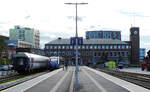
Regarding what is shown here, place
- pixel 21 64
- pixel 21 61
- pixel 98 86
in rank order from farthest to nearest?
pixel 21 61 → pixel 21 64 → pixel 98 86

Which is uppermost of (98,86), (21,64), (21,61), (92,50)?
(92,50)

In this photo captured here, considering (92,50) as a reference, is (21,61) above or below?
below

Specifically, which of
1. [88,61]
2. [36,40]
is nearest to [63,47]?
[88,61]

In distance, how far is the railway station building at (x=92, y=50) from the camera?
412ft

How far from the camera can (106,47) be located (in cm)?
12725

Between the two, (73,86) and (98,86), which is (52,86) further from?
(98,86)

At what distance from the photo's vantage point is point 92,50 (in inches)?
5000

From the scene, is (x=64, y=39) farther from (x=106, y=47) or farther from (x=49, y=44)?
(x=106, y=47)

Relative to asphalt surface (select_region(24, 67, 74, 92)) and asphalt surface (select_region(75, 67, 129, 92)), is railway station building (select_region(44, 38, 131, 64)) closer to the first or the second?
asphalt surface (select_region(75, 67, 129, 92))

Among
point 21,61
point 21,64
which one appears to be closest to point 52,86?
point 21,64

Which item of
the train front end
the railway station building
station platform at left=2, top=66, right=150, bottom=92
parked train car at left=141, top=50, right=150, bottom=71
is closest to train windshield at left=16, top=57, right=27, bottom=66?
the train front end

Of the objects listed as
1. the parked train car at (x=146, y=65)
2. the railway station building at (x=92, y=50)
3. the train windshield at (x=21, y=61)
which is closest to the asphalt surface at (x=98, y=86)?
the train windshield at (x=21, y=61)

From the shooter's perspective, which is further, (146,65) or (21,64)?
(146,65)

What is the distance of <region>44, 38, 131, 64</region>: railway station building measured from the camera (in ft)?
412
